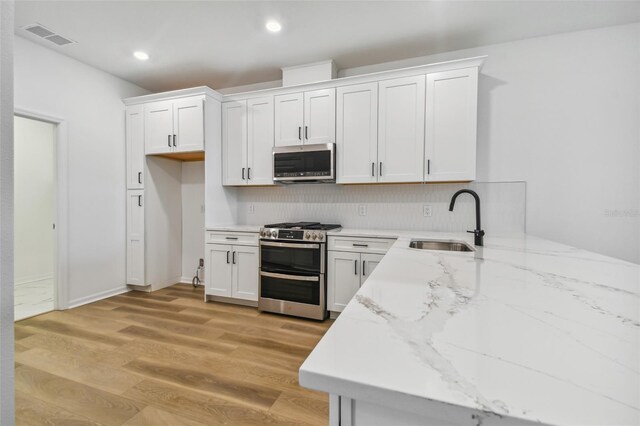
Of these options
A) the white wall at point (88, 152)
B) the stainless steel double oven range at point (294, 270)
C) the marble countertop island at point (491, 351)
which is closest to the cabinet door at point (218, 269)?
the stainless steel double oven range at point (294, 270)

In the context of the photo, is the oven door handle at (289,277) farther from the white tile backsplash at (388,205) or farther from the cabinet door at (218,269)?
the white tile backsplash at (388,205)

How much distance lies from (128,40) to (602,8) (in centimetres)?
425

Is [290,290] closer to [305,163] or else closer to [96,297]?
[305,163]

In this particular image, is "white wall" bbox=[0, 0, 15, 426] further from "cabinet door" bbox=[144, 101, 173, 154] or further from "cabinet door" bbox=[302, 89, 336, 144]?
"cabinet door" bbox=[144, 101, 173, 154]

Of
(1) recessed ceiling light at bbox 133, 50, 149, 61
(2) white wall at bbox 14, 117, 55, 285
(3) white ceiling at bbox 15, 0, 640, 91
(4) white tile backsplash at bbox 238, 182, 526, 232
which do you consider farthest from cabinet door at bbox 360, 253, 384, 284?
(2) white wall at bbox 14, 117, 55, 285

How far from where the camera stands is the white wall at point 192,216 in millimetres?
4281

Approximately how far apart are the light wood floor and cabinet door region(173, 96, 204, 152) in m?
1.91

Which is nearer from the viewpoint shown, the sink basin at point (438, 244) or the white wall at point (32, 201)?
the sink basin at point (438, 244)

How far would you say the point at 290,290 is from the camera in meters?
3.09

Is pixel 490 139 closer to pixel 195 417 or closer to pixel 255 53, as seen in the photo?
pixel 255 53

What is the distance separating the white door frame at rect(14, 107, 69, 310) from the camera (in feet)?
10.5

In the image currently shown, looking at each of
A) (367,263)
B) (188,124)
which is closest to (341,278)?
(367,263)

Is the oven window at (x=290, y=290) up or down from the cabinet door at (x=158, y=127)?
down

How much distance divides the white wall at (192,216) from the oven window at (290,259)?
1556 millimetres
